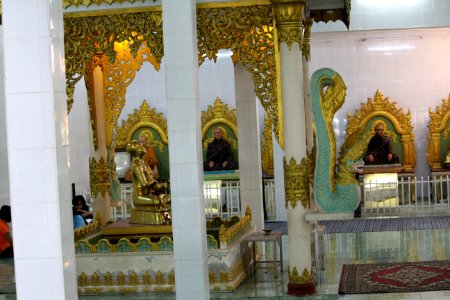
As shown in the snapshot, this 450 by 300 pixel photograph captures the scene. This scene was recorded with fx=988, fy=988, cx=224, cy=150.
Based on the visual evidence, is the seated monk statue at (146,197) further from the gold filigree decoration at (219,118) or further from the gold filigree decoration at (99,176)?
the gold filigree decoration at (219,118)

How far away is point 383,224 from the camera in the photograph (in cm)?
1598

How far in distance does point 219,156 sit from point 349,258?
6721 millimetres

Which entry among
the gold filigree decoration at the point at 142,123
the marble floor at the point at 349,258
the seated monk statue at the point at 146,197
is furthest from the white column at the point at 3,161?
the seated monk statue at the point at 146,197

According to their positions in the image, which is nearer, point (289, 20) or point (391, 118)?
point (289, 20)

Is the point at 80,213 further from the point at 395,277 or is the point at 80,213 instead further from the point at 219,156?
the point at 219,156

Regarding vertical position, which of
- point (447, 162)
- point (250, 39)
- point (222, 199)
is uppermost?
point (250, 39)

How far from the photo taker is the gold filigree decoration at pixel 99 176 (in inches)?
517

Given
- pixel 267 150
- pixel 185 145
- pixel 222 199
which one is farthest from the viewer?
pixel 267 150

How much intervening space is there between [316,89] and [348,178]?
1.02 m

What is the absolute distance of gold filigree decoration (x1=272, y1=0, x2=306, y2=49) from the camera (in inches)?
411

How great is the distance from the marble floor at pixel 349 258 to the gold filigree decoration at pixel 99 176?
1544 mm

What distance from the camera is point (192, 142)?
825 cm

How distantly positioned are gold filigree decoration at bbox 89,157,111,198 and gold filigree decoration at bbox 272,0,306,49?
3642mm

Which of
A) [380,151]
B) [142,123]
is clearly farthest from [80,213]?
[380,151]
